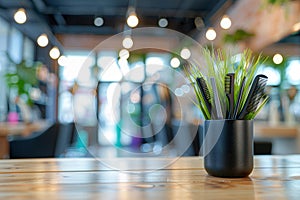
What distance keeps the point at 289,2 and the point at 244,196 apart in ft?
13.9

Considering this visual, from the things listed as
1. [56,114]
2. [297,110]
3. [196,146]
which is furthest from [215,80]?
[56,114]

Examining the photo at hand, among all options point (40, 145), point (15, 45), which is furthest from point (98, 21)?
point (40, 145)

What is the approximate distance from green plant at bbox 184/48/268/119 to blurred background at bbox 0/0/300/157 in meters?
0.06

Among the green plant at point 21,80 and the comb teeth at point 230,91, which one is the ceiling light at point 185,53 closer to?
the comb teeth at point 230,91

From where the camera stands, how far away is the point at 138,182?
2.58 feet

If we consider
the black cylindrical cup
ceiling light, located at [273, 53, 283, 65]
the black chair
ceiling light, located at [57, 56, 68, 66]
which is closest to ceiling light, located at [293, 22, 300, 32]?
ceiling light, located at [273, 53, 283, 65]

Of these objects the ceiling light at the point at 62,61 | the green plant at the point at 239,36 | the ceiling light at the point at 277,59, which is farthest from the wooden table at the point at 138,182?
the ceiling light at the point at 62,61

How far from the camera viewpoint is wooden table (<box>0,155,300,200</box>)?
657 mm

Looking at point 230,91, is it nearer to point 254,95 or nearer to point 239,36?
point 254,95

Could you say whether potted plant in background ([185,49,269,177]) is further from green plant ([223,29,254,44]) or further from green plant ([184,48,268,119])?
green plant ([223,29,254,44])

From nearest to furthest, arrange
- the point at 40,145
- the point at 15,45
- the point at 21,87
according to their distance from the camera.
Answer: the point at 40,145 → the point at 21,87 → the point at 15,45

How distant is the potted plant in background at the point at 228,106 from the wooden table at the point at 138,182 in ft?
0.16

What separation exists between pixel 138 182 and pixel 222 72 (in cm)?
35

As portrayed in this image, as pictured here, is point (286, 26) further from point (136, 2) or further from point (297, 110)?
point (136, 2)
